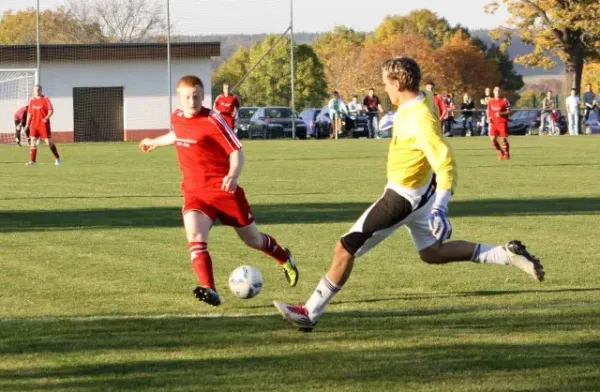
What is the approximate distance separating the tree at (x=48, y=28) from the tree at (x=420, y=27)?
4571cm

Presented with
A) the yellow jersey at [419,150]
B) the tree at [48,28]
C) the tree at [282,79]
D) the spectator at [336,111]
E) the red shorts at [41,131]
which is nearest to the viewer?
the yellow jersey at [419,150]

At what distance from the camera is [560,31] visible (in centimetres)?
6116

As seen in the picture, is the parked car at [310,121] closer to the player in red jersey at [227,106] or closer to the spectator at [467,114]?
the spectator at [467,114]

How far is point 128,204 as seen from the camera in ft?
60.1

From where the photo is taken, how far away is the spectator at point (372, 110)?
162ft

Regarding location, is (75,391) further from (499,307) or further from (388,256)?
(388,256)

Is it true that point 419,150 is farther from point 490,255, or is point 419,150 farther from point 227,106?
point 227,106

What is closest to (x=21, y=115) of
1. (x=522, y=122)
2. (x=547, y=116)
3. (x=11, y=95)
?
(x=11, y=95)

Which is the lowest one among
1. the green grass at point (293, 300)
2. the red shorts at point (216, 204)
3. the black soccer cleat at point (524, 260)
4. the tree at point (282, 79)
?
the green grass at point (293, 300)

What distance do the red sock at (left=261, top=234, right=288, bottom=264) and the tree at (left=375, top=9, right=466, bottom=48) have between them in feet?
311

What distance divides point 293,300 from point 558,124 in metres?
47.4

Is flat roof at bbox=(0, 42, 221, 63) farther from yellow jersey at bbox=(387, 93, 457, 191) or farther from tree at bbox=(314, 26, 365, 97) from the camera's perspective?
yellow jersey at bbox=(387, 93, 457, 191)

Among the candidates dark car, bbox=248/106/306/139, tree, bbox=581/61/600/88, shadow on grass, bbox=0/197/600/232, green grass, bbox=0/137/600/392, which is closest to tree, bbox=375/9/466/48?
tree, bbox=581/61/600/88

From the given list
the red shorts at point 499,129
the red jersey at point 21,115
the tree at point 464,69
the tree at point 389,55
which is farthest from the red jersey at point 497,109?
the tree at point 464,69
